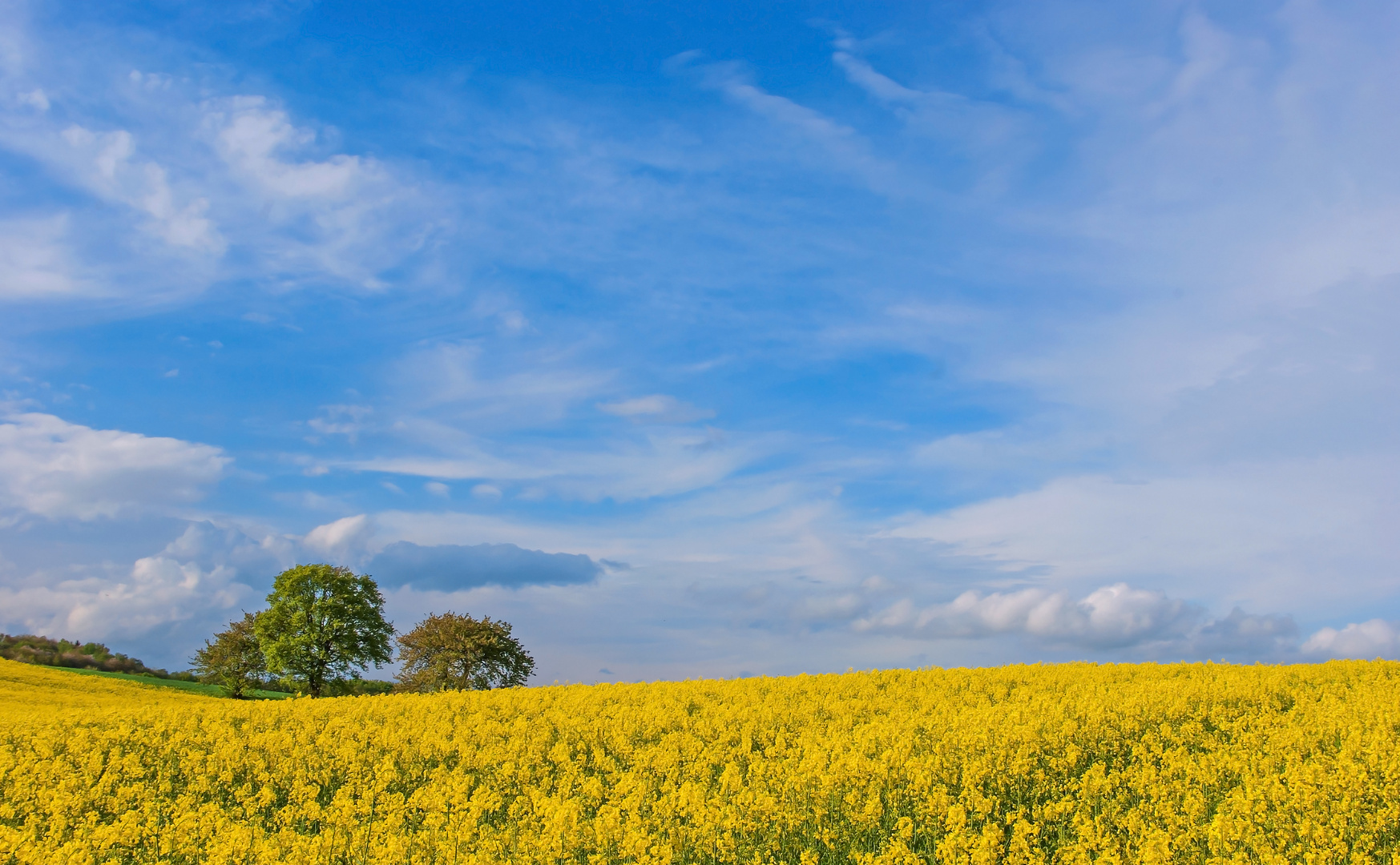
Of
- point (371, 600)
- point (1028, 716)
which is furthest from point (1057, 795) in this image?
point (371, 600)

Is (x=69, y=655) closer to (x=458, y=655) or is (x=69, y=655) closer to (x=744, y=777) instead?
(x=458, y=655)

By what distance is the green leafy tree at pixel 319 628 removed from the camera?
45844 mm

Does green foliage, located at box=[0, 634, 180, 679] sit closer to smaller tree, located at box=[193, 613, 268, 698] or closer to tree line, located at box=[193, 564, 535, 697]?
smaller tree, located at box=[193, 613, 268, 698]

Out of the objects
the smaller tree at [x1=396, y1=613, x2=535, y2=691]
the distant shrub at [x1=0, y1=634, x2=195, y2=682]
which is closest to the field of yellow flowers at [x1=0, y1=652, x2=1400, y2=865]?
the smaller tree at [x1=396, y1=613, x2=535, y2=691]

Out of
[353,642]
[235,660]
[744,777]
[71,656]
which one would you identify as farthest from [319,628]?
[744,777]

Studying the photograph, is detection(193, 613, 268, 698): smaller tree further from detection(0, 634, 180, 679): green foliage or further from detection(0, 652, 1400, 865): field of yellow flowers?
detection(0, 652, 1400, 865): field of yellow flowers

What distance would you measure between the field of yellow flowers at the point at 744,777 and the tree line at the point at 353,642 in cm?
2485

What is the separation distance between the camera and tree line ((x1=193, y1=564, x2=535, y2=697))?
45.8 metres

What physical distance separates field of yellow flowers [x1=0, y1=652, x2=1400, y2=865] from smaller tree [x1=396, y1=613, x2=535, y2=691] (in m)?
24.8

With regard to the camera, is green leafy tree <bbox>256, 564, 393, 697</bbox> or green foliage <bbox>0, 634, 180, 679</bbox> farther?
green foliage <bbox>0, 634, 180, 679</bbox>

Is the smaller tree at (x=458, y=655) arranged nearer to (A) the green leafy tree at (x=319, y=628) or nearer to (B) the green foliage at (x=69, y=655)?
(A) the green leafy tree at (x=319, y=628)

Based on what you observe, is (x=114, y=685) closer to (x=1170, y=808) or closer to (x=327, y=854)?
(x=327, y=854)

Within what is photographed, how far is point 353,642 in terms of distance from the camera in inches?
1852

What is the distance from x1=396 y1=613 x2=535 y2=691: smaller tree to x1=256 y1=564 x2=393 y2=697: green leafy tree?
2108 millimetres
